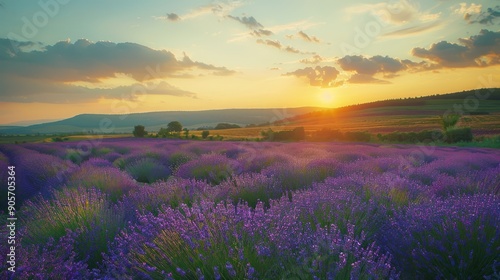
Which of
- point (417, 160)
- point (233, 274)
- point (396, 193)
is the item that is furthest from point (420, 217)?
point (417, 160)

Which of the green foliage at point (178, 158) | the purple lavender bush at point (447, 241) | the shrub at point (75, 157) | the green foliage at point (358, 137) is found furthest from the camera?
the green foliage at point (358, 137)

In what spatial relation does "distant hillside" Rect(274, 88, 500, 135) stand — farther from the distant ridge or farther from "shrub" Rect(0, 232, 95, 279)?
"shrub" Rect(0, 232, 95, 279)

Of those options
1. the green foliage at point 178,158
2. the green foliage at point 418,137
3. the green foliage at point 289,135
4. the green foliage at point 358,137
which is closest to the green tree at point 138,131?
the green foliage at point 289,135

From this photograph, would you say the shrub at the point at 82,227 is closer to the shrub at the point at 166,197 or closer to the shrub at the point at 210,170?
the shrub at the point at 166,197

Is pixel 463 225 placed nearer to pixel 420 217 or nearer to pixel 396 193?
pixel 420 217

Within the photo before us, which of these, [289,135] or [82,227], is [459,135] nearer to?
[289,135]

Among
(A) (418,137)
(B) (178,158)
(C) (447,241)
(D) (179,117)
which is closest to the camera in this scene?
(C) (447,241)

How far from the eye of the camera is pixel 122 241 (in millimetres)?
2777

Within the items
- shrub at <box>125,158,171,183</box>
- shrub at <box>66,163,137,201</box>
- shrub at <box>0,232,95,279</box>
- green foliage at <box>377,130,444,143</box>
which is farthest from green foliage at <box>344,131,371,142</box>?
shrub at <box>0,232,95,279</box>

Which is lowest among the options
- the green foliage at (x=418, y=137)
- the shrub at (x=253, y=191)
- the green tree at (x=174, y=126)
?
the green foliage at (x=418, y=137)

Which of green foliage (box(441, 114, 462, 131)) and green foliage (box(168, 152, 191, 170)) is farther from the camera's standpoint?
green foliage (box(441, 114, 462, 131))

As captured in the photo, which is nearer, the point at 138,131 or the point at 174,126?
the point at 138,131

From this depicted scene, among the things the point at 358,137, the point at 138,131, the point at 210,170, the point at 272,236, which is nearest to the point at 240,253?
the point at 272,236

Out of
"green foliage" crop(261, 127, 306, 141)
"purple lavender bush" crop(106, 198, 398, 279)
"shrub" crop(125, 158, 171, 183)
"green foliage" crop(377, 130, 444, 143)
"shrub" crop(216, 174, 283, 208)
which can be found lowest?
"green foliage" crop(377, 130, 444, 143)
